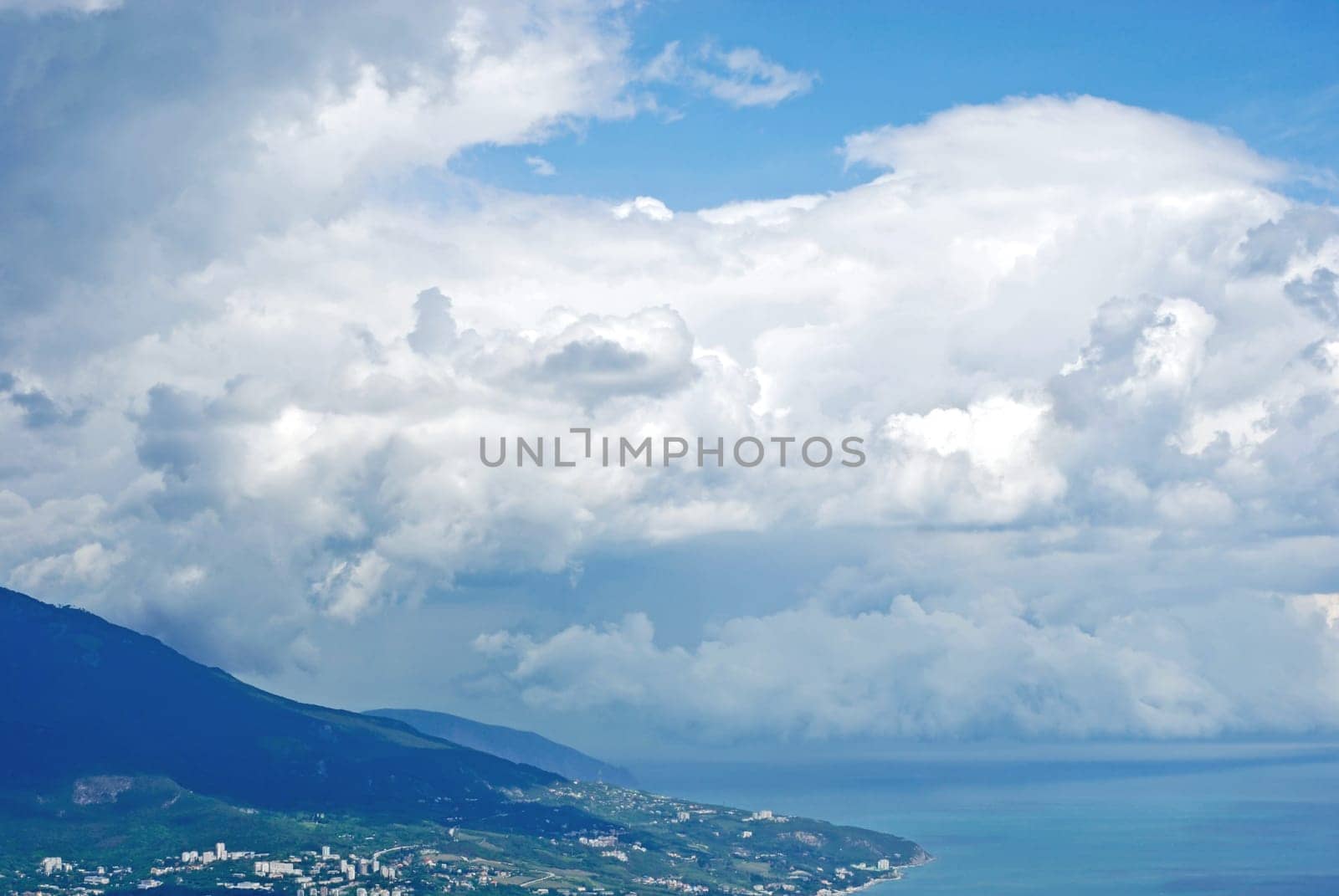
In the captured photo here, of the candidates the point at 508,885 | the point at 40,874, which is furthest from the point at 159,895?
the point at 508,885

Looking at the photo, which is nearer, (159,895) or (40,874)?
(159,895)

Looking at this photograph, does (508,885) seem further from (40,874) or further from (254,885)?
(40,874)

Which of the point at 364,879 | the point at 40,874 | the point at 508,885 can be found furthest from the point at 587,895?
the point at 40,874

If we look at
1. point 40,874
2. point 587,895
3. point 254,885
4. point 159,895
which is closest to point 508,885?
point 587,895

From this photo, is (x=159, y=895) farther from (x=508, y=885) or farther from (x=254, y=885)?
(x=508, y=885)

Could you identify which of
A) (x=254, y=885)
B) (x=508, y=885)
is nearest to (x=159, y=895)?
(x=254, y=885)
